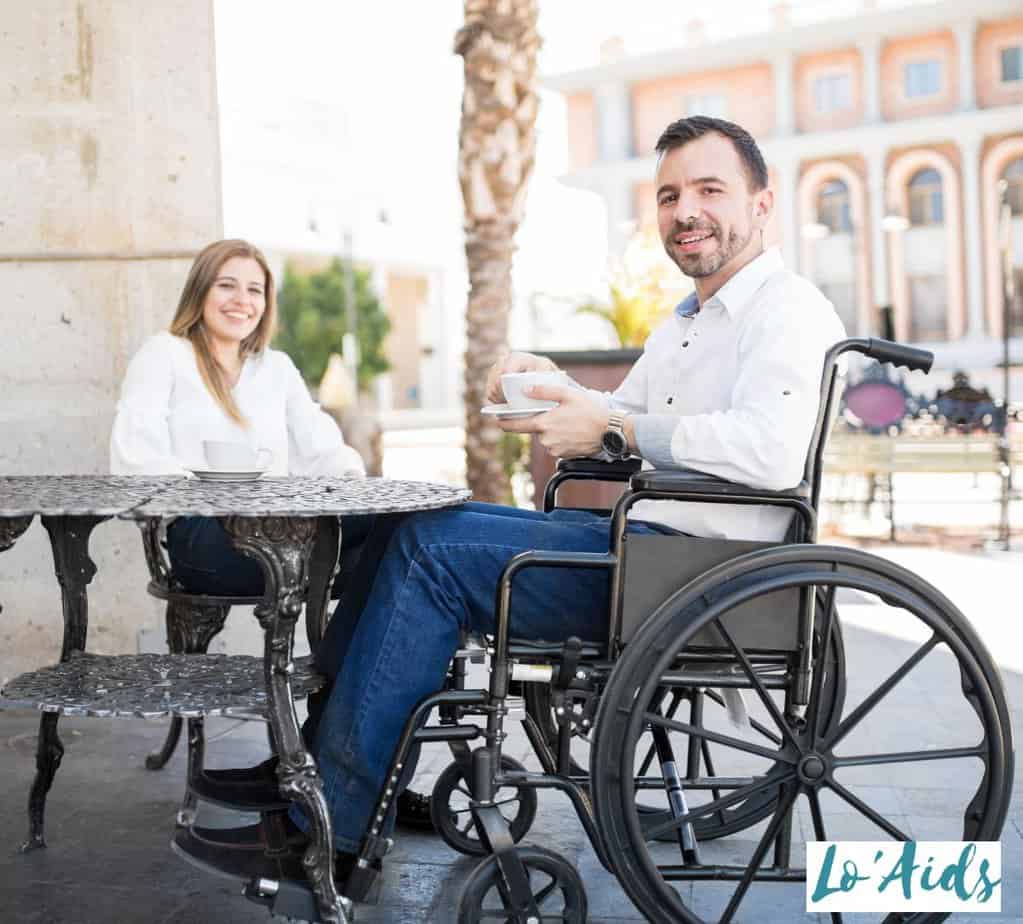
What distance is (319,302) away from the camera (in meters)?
40.2

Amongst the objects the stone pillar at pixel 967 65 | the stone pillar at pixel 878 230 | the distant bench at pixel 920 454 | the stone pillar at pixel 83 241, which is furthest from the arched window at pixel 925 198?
the stone pillar at pixel 83 241

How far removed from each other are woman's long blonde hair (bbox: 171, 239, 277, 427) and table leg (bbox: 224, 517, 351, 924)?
1176 millimetres

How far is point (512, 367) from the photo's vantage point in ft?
8.77

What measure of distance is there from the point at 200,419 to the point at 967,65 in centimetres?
3240

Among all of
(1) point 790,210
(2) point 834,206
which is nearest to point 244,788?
(1) point 790,210

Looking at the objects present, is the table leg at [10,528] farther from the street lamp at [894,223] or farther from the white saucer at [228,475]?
the street lamp at [894,223]

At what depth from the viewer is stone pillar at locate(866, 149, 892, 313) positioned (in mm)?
32219

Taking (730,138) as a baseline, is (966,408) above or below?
below

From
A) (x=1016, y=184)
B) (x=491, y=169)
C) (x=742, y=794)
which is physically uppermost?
(x=1016, y=184)

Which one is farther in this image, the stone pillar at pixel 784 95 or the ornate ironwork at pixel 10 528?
the stone pillar at pixel 784 95

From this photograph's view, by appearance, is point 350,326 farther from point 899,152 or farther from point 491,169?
point 491,169

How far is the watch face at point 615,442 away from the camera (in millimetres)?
2377

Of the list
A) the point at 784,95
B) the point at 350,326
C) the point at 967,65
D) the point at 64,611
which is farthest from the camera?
the point at 350,326
